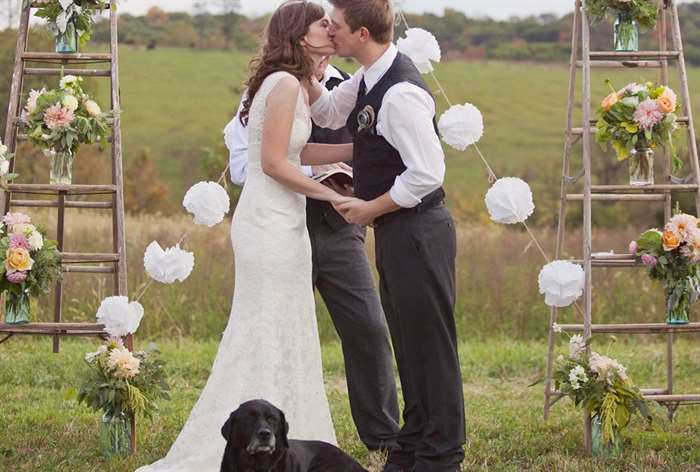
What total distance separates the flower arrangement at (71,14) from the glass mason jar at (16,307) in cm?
144

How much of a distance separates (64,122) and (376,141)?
1857mm

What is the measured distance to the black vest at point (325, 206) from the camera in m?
6.02

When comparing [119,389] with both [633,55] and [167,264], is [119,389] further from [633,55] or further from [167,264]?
[633,55]

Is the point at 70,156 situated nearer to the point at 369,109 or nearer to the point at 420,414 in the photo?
the point at 369,109

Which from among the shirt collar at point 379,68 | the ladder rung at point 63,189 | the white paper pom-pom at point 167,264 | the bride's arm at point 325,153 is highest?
the shirt collar at point 379,68

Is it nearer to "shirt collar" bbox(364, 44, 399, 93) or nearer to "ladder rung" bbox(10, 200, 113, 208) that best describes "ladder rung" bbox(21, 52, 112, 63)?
"ladder rung" bbox(10, 200, 113, 208)

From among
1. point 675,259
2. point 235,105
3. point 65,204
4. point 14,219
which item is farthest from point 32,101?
point 235,105

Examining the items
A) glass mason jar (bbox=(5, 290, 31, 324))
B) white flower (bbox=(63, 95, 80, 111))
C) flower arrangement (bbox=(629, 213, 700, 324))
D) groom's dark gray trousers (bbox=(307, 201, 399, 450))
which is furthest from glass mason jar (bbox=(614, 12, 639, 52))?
glass mason jar (bbox=(5, 290, 31, 324))

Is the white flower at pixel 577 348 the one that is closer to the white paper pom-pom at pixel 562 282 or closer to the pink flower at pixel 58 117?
the white paper pom-pom at pixel 562 282

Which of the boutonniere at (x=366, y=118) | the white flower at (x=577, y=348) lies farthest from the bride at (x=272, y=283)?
the white flower at (x=577, y=348)

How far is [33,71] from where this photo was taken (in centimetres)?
636

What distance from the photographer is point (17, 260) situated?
578cm

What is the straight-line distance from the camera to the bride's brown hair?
17.1 feet

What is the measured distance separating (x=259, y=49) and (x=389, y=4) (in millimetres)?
662
